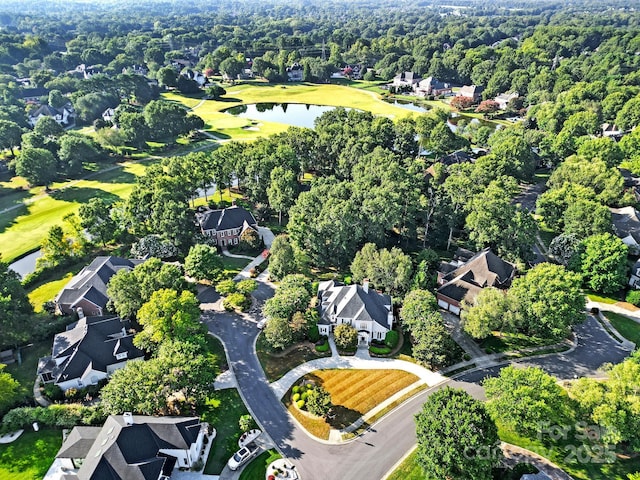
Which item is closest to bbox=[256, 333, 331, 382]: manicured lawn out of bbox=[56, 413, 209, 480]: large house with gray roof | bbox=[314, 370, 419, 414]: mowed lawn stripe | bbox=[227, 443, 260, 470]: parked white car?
bbox=[314, 370, 419, 414]: mowed lawn stripe

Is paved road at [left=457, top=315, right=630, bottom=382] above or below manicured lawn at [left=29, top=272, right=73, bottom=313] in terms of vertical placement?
below

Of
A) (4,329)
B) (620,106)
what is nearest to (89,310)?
(4,329)

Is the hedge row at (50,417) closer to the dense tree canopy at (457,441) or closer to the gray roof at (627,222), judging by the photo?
the dense tree canopy at (457,441)

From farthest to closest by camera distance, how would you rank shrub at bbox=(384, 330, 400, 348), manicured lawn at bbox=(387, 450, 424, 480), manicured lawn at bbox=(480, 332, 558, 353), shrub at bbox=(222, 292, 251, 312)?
shrub at bbox=(222, 292, 251, 312), manicured lawn at bbox=(480, 332, 558, 353), shrub at bbox=(384, 330, 400, 348), manicured lawn at bbox=(387, 450, 424, 480)

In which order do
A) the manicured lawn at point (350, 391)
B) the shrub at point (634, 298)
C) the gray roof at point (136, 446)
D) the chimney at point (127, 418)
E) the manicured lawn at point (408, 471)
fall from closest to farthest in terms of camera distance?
the gray roof at point (136, 446)
the chimney at point (127, 418)
the manicured lawn at point (408, 471)
the manicured lawn at point (350, 391)
the shrub at point (634, 298)

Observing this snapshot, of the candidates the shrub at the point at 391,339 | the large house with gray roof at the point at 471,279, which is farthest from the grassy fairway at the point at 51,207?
the large house with gray roof at the point at 471,279

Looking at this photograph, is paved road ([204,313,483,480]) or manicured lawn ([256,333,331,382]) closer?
paved road ([204,313,483,480])

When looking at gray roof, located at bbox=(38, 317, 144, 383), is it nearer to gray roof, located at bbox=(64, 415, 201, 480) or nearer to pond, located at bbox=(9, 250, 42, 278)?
gray roof, located at bbox=(64, 415, 201, 480)
